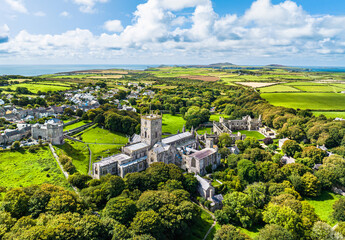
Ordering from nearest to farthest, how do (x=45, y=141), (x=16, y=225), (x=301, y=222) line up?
(x=16, y=225), (x=301, y=222), (x=45, y=141)

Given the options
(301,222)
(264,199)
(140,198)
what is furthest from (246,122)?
(140,198)

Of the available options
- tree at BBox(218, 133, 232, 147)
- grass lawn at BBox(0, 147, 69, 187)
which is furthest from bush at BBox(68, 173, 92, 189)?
tree at BBox(218, 133, 232, 147)

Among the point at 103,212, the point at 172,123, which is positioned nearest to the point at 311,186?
the point at 103,212

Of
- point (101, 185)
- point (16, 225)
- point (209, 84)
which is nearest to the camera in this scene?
point (16, 225)

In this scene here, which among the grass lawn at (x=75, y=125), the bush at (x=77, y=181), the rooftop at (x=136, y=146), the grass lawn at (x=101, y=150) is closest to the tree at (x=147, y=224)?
the bush at (x=77, y=181)

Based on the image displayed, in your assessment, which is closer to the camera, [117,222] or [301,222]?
[117,222]

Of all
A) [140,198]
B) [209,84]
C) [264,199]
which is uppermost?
[209,84]

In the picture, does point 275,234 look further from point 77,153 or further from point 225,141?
point 77,153

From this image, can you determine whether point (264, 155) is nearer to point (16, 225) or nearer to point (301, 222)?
point (301, 222)

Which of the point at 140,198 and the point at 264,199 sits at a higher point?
the point at 140,198
